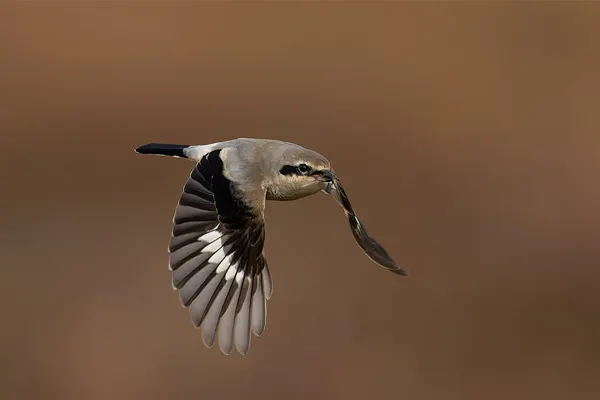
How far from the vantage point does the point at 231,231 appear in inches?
138

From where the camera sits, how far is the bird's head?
3.46 m

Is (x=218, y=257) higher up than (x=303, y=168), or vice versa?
(x=303, y=168)

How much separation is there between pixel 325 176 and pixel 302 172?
0.23 ft

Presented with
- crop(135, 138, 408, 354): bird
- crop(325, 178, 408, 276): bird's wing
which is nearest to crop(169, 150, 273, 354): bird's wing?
crop(135, 138, 408, 354): bird

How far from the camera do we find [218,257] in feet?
11.5

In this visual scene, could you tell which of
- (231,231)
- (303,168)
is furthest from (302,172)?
(231,231)

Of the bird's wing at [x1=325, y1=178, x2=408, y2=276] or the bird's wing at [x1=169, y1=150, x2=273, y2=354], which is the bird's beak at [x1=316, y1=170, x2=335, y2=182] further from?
the bird's wing at [x1=169, y1=150, x2=273, y2=354]

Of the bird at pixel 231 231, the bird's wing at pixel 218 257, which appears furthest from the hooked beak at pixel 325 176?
the bird's wing at pixel 218 257

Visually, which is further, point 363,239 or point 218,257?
point 363,239

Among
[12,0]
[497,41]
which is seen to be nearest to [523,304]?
[497,41]

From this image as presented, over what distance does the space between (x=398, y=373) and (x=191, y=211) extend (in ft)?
10.9

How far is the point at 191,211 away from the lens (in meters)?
3.39

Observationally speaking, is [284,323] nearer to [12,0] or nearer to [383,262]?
[383,262]

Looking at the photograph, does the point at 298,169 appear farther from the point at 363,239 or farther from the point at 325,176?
the point at 363,239
